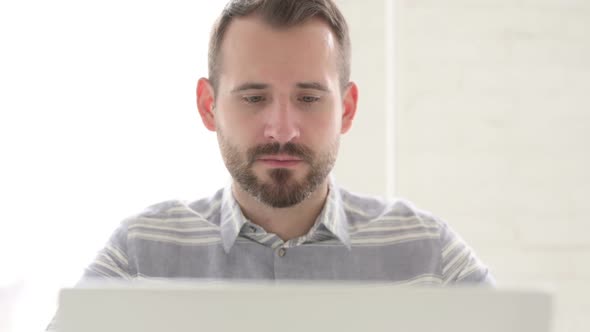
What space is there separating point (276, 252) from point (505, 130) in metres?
1.24

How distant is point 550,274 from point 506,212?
0.26 m

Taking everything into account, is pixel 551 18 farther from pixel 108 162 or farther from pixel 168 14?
pixel 108 162

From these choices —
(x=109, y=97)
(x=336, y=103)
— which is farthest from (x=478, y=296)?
(x=109, y=97)

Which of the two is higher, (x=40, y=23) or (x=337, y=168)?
(x=40, y=23)

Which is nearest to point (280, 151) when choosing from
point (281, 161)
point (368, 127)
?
point (281, 161)

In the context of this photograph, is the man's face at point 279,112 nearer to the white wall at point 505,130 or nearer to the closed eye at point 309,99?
the closed eye at point 309,99

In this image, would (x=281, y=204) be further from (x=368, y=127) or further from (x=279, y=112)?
(x=368, y=127)

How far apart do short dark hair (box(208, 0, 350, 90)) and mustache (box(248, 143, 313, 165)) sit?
0.63 feet

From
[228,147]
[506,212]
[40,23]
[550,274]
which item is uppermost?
[40,23]

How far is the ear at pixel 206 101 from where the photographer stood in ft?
4.93

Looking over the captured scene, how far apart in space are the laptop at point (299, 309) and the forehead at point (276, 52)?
2.71 ft

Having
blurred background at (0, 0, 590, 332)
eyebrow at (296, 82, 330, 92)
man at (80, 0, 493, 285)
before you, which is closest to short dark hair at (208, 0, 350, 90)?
man at (80, 0, 493, 285)

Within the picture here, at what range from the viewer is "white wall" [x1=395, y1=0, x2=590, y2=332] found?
233 cm

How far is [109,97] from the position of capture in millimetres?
2291
